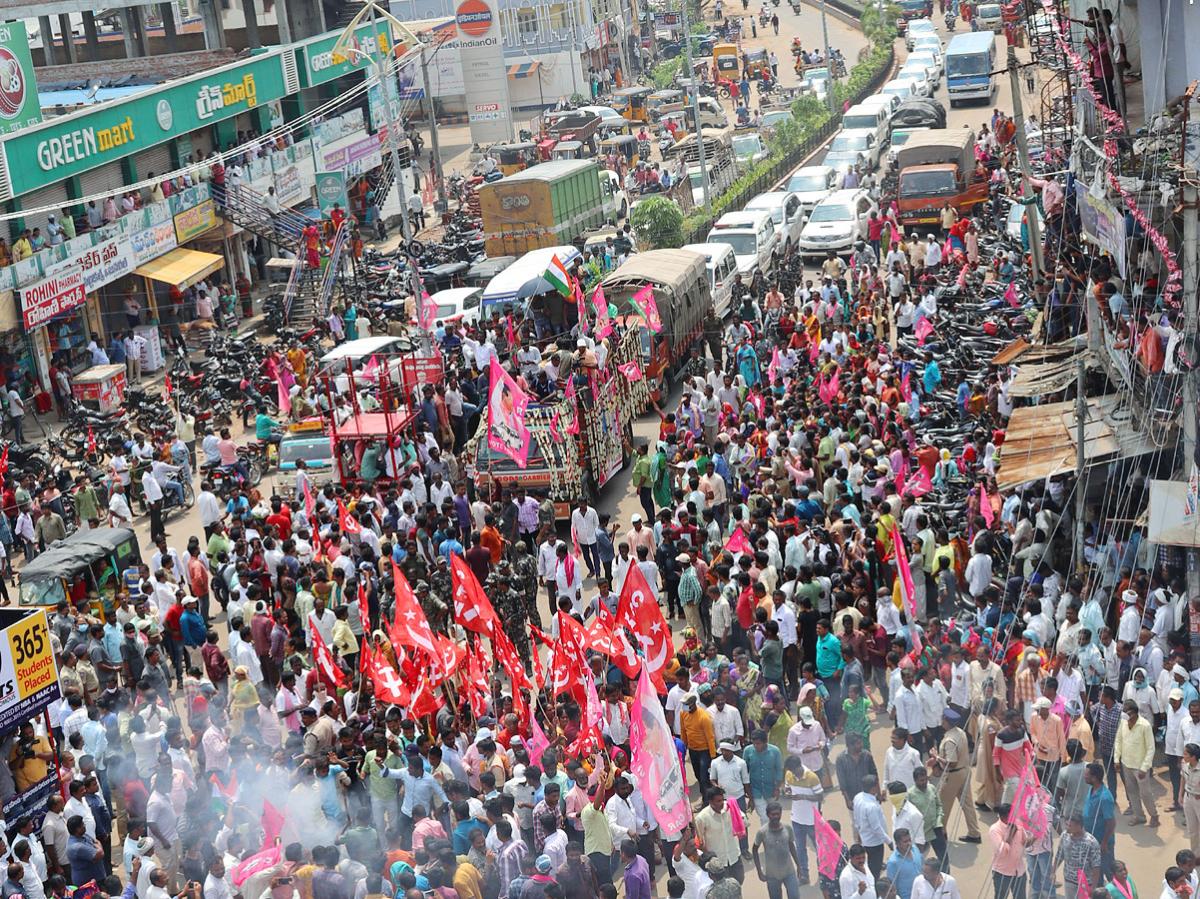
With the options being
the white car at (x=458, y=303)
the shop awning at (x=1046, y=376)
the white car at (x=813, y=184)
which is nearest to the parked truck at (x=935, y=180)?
the white car at (x=813, y=184)

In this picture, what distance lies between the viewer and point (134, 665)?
1786 centimetres

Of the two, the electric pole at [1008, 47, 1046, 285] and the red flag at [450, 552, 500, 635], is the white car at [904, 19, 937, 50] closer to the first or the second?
the electric pole at [1008, 47, 1046, 285]

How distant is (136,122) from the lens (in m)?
37.2

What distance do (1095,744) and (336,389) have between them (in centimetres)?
1494

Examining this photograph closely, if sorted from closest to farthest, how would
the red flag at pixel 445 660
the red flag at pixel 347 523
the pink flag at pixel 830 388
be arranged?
the red flag at pixel 445 660 → the red flag at pixel 347 523 → the pink flag at pixel 830 388

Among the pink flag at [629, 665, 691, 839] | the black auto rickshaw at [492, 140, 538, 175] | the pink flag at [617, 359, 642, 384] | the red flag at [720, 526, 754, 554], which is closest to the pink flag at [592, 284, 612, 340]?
the pink flag at [617, 359, 642, 384]

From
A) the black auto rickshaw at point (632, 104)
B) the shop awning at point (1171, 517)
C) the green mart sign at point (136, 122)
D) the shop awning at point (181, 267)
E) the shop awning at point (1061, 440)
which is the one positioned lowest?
the black auto rickshaw at point (632, 104)

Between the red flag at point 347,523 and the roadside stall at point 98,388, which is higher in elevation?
the red flag at point 347,523

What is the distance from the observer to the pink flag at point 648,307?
2627cm

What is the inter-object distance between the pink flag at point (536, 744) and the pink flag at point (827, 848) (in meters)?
2.38

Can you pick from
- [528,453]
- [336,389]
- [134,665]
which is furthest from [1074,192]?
[134,665]

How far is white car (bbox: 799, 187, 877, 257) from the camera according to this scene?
1400 inches

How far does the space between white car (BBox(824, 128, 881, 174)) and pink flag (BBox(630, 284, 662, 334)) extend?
1645cm

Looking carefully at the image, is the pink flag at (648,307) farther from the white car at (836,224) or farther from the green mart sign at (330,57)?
the green mart sign at (330,57)
